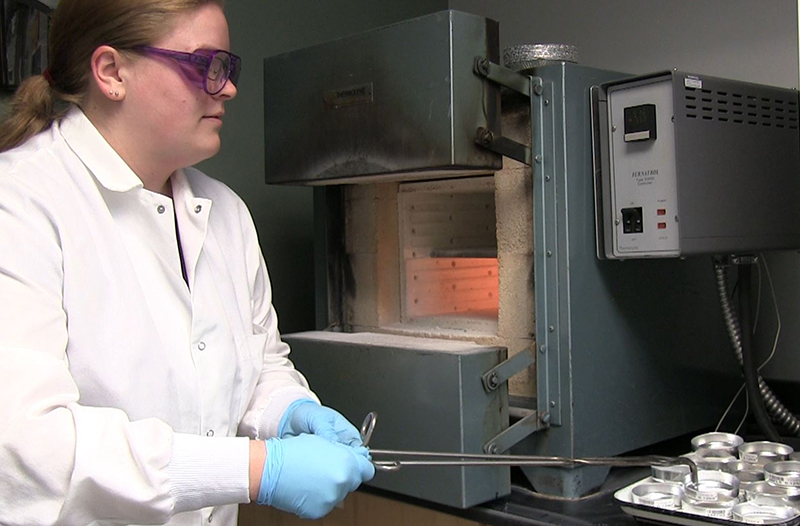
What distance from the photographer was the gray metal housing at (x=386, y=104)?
4.70 ft

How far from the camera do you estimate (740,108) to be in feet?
5.25

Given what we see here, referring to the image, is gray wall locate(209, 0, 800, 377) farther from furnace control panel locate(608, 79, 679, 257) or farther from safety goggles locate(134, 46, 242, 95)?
safety goggles locate(134, 46, 242, 95)

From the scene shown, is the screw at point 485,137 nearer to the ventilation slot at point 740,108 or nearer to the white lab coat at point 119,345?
the ventilation slot at point 740,108

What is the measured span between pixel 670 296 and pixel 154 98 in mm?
1116

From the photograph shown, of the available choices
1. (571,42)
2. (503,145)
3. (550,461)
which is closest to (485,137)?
(503,145)

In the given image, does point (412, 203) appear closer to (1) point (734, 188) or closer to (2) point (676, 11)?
(1) point (734, 188)

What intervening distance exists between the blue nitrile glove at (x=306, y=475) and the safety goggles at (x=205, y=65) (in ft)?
1.83

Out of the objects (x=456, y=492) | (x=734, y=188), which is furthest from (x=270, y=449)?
(x=734, y=188)

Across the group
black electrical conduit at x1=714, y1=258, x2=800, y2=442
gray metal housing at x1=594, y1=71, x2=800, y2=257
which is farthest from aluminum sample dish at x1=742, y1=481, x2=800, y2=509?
gray metal housing at x1=594, y1=71, x2=800, y2=257

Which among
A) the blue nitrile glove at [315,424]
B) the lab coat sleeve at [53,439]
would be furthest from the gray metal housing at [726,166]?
the lab coat sleeve at [53,439]

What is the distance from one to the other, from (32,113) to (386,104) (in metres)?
0.62

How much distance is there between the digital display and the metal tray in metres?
0.65

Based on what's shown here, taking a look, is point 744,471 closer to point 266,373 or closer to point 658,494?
point 658,494

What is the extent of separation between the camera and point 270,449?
1119 mm
